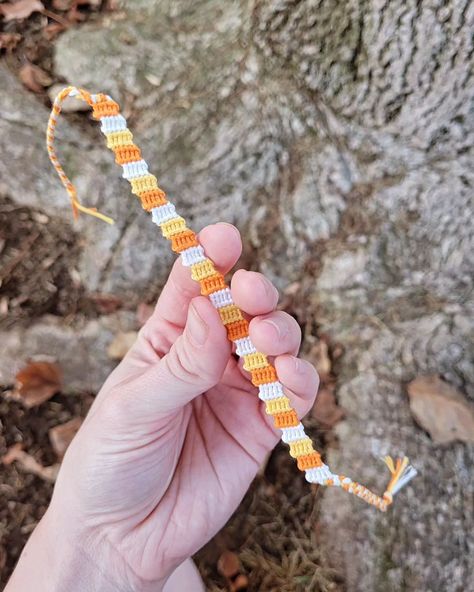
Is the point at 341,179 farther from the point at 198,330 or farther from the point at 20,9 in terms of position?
the point at 20,9

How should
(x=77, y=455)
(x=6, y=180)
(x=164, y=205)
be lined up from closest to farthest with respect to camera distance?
(x=164, y=205) → (x=77, y=455) → (x=6, y=180)

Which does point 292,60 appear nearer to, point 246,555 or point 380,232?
point 380,232

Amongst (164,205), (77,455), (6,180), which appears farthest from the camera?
(6,180)

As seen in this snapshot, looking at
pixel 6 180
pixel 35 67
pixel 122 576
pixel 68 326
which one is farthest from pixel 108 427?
pixel 35 67

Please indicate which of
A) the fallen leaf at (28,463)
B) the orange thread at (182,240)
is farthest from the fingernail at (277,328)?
the fallen leaf at (28,463)

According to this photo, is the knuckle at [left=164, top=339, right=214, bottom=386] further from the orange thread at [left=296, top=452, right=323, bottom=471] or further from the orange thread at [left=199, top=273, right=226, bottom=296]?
the orange thread at [left=296, top=452, right=323, bottom=471]

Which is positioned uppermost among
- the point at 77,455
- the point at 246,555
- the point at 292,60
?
the point at 292,60
